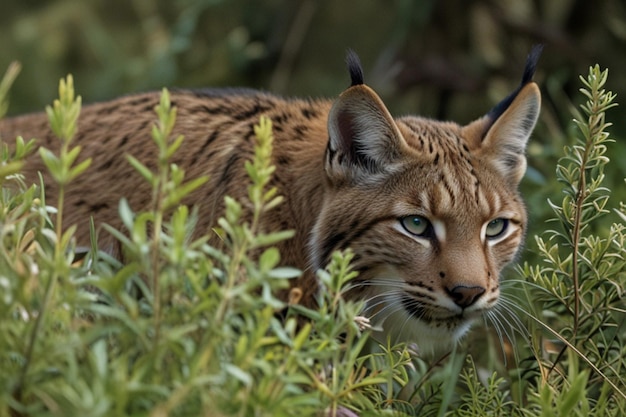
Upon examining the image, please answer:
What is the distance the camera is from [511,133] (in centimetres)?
444

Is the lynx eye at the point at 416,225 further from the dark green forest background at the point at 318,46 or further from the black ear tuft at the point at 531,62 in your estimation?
the dark green forest background at the point at 318,46

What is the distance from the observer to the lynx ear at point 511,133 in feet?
14.2

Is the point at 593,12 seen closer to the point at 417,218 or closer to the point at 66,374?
the point at 417,218

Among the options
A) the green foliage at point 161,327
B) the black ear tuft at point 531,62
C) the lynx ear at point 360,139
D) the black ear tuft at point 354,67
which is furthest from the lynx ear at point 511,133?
the green foliage at point 161,327

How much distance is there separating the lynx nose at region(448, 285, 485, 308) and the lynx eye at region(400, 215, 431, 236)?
31cm

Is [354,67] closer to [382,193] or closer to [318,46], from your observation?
[382,193]

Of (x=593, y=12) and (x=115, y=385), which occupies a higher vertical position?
(x=593, y=12)

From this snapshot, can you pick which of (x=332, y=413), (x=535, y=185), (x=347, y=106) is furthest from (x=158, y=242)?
(x=535, y=185)

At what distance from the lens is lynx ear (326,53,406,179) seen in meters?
4.11

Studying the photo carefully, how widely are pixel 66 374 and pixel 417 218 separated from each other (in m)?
2.20

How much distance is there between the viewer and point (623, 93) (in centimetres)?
852

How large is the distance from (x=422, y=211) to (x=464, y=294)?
0.41m

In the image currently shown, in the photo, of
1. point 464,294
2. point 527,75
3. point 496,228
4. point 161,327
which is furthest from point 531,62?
point 161,327

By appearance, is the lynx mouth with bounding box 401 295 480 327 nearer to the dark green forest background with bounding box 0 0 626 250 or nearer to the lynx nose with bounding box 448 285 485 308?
the lynx nose with bounding box 448 285 485 308
